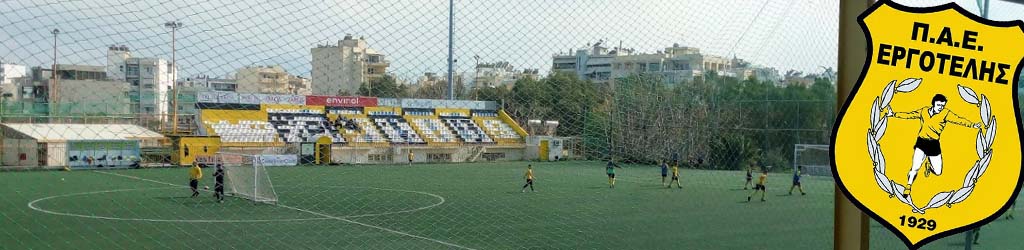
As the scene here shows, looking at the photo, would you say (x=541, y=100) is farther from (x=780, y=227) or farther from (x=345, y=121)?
(x=345, y=121)

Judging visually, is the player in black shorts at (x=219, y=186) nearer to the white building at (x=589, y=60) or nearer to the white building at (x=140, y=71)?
the white building at (x=140, y=71)

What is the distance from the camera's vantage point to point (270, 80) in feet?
19.5

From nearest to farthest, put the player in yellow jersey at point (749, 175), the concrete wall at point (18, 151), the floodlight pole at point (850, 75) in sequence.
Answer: the floodlight pole at point (850, 75)
the player in yellow jersey at point (749, 175)
the concrete wall at point (18, 151)

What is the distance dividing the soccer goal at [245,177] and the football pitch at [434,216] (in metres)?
0.41

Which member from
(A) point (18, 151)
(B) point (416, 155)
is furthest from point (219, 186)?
(B) point (416, 155)

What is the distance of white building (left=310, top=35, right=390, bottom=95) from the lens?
16.5 feet

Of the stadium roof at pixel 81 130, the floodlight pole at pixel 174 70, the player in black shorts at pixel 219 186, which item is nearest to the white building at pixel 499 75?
the floodlight pole at pixel 174 70

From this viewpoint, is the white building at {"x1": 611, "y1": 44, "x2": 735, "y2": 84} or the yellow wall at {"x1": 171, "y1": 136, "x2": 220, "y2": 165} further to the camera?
the yellow wall at {"x1": 171, "y1": 136, "x2": 220, "y2": 165}

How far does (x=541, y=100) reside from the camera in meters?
6.66

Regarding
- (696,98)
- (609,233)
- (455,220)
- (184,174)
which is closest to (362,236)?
(455,220)

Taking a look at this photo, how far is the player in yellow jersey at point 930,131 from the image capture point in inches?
80.6

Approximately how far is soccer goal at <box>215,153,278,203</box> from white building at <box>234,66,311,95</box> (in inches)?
369

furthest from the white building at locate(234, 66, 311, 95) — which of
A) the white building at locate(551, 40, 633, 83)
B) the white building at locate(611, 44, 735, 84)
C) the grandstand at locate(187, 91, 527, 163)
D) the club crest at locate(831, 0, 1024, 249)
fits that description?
the club crest at locate(831, 0, 1024, 249)

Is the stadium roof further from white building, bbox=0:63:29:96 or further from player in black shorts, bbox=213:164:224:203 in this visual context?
player in black shorts, bbox=213:164:224:203
